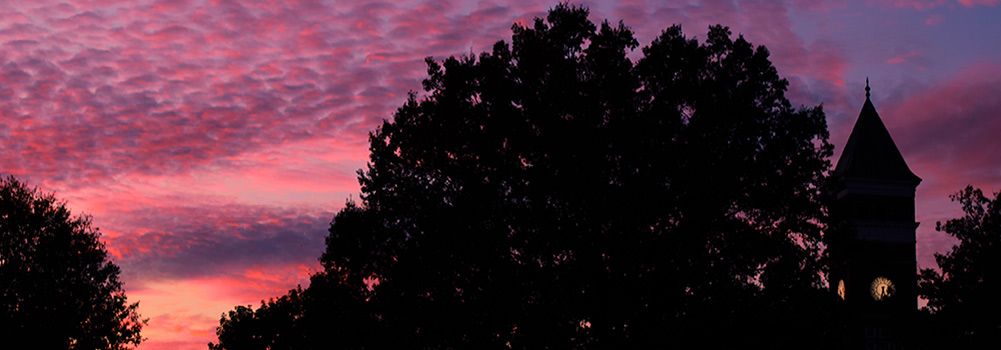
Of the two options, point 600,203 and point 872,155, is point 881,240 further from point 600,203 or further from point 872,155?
point 600,203

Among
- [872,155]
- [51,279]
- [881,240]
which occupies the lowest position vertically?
[51,279]

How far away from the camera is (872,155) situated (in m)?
76.0

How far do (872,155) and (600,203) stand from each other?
194 ft

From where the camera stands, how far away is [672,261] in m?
25.5

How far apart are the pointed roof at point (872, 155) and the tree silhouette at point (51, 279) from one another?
5824 centimetres

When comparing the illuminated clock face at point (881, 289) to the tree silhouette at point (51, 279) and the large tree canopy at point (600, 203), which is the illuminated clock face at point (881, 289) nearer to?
the large tree canopy at point (600, 203)

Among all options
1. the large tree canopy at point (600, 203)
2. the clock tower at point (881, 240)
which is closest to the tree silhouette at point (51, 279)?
the large tree canopy at point (600, 203)

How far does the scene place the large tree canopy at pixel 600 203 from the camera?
25.3 m

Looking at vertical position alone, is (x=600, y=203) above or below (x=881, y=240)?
below

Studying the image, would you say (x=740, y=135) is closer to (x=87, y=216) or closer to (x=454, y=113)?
(x=454, y=113)

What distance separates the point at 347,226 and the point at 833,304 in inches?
655

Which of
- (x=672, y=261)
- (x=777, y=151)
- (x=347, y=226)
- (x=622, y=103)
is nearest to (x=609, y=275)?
Result: (x=672, y=261)

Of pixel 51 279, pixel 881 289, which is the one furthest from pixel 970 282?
pixel 51 279

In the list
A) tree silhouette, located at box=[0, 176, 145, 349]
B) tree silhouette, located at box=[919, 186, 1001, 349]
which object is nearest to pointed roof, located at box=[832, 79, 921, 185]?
tree silhouette, located at box=[919, 186, 1001, 349]
